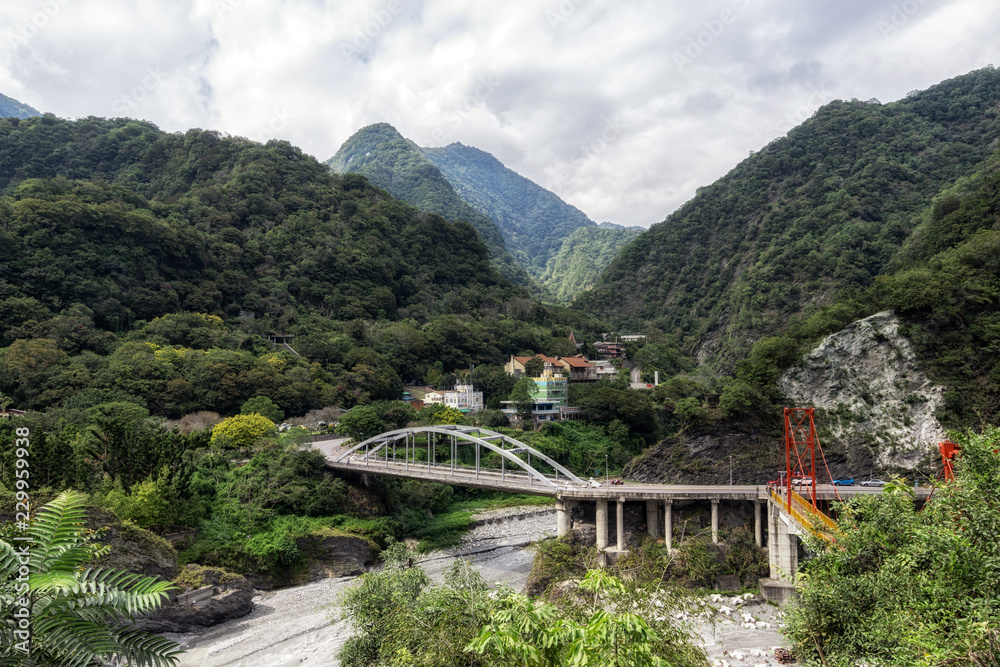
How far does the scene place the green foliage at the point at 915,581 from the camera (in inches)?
272

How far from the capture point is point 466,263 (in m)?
102

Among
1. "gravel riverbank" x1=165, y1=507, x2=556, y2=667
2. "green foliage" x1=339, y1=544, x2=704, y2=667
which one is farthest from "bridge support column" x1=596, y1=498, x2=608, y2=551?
"green foliage" x1=339, y1=544, x2=704, y2=667

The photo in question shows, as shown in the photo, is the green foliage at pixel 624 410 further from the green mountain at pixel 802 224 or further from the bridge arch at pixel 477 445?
the green mountain at pixel 802 224

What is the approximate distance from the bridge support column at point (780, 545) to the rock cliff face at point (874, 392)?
14.0 m

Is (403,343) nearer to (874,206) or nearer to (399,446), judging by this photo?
(399,446)

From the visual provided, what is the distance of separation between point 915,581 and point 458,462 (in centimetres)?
4249

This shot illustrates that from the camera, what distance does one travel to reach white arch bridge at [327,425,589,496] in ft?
111

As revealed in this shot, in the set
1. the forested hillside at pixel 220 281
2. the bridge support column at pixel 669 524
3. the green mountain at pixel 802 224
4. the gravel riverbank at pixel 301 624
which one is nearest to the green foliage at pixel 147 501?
the gravel riverbank at pixel 301 624

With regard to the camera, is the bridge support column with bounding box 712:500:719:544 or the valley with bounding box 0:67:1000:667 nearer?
the valley with bounding box 0:67:1000:667

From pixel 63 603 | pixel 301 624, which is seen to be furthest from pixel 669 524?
pixel 63 603

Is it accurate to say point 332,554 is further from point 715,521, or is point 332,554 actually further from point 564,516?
point 715,521

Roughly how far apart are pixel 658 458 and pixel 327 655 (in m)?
28.7

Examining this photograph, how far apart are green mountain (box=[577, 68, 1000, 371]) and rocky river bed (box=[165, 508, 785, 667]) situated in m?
47.4

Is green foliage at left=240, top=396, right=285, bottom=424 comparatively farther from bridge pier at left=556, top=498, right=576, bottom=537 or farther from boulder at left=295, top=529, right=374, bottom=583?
bridge pier at left=556, top=498, right=576, bottom=537
